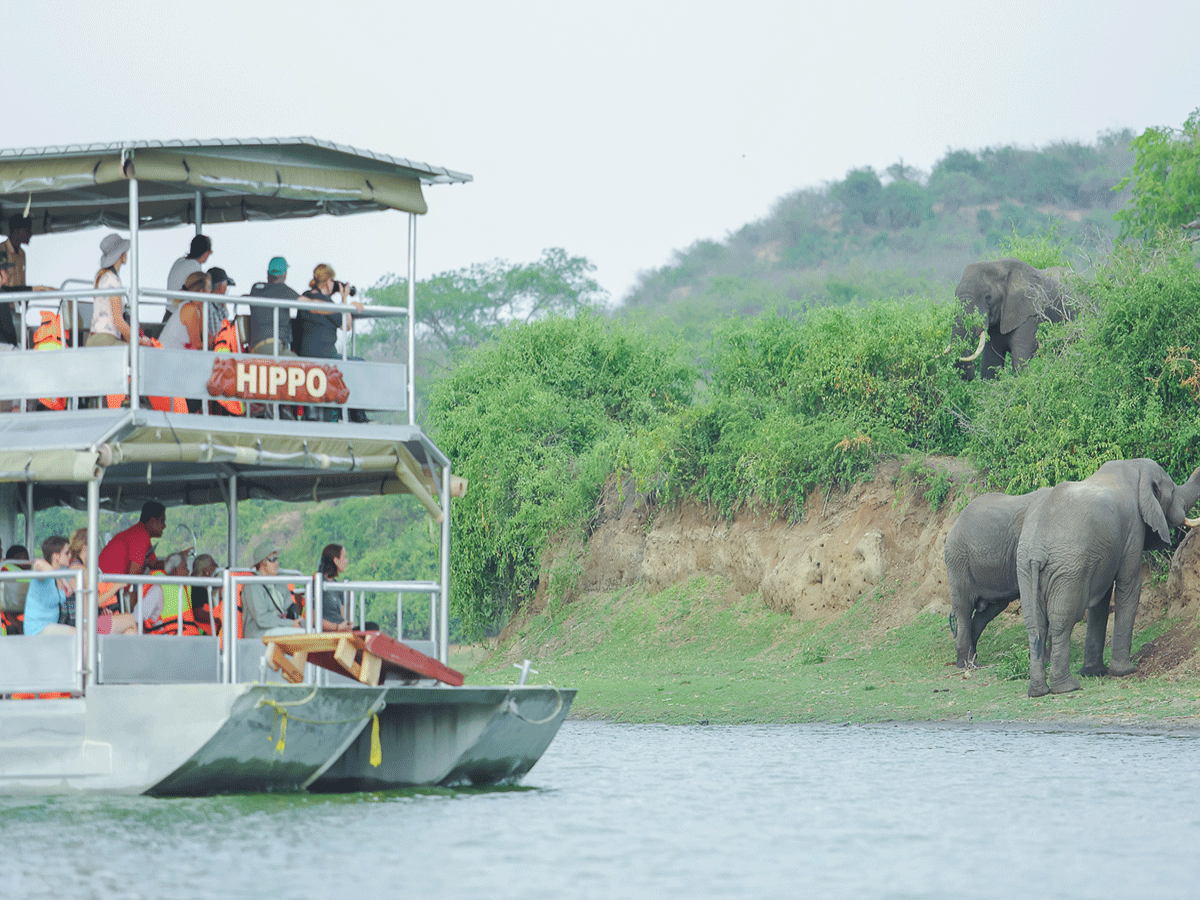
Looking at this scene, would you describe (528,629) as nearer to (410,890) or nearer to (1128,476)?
(1128,476)

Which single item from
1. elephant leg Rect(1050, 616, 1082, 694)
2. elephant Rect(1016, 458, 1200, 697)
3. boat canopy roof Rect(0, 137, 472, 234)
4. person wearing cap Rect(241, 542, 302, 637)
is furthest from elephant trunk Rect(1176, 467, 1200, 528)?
person wearing cap Rect(241, 542, 302, 637)

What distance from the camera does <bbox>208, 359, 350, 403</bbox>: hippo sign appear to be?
13.3 m

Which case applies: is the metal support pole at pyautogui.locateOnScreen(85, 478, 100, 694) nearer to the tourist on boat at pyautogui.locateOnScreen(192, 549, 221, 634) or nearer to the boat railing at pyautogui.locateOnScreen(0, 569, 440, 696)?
the boat railing at pyautogui.locateOnScreen(0, 569, 440, 696)

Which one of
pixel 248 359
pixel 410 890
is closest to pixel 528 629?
pixel 248 359

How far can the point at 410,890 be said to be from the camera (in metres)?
10.1

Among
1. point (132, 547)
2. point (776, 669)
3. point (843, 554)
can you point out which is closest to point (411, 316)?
point (132, 547)

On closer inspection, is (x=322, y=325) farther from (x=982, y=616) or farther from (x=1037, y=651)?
(x=982, y=616)

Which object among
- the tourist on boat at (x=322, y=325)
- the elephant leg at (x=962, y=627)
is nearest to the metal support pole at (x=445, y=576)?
the tourist on boat at (x=322, y=325)

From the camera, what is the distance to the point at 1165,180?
38.0m

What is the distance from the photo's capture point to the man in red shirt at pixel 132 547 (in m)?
13.9

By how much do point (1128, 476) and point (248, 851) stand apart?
13067mm

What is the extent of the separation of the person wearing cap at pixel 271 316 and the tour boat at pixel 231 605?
291 millimetres

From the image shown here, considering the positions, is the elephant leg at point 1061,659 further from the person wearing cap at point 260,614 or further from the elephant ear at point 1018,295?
the person wearing cap at point 260,614

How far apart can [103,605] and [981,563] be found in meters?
12.1
